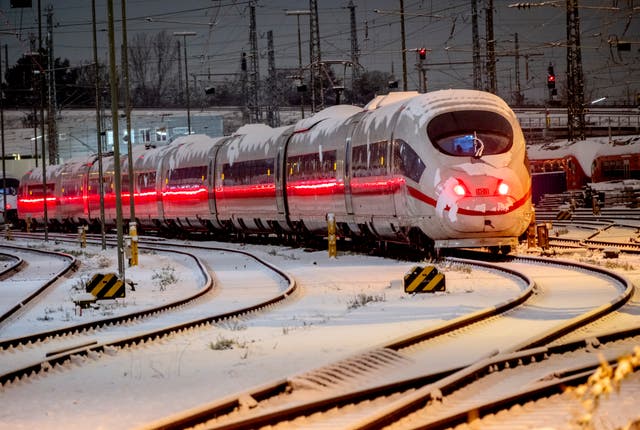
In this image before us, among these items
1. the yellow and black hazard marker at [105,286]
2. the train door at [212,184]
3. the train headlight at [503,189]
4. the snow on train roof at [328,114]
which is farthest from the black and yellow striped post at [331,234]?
the train door at [212,184]

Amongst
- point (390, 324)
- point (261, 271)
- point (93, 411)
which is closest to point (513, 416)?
point (93, 411)

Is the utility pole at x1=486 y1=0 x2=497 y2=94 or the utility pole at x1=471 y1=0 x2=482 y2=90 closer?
the utility pole at x1=486 y1=0 x2=497 y2=94

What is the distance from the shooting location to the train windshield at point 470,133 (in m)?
23.2

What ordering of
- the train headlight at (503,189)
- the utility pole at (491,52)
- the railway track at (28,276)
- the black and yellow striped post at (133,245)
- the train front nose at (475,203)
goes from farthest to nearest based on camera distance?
the utility pole at (491,52) < the black and yellow striped post at (133,245) < the train headlight at (503,189) < the train front nose at (475,203) < the railway track at (28,276)

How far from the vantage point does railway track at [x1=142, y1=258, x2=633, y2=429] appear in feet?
27.2

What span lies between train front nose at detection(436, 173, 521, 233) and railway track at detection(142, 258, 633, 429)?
6.53m

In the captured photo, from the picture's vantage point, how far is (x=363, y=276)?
74.4 feet

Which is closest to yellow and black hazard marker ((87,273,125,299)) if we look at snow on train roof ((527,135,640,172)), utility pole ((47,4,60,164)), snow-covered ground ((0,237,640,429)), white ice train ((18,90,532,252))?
snow-covered ground ((0,237,640,429))

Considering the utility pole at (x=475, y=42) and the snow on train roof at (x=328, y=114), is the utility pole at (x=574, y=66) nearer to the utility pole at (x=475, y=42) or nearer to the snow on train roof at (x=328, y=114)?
the utility pole at (x=475, y=42)

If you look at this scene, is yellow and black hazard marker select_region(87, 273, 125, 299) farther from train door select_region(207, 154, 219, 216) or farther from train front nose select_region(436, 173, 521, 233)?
train door select_region(207, 154, 219, 216)

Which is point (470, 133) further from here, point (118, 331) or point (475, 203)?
point (118, 331)

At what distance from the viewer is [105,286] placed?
753 inches

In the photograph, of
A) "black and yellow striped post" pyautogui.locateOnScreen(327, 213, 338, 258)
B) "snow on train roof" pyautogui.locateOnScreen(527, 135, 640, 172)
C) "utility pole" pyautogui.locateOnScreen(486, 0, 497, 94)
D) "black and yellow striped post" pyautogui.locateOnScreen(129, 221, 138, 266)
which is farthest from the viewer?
"snow on train roof" pyautogui.locateOnScreen(527, 135, 640, 172)

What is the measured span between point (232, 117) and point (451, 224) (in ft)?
329
